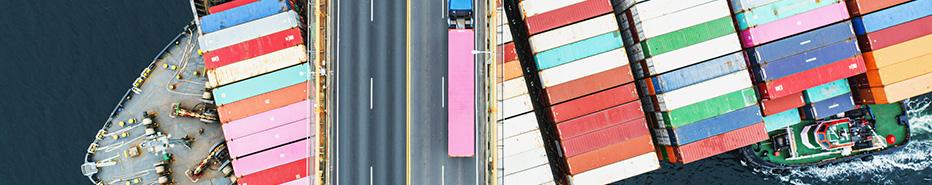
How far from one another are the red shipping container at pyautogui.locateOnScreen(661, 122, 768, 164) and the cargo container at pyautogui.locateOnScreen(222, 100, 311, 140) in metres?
43.4

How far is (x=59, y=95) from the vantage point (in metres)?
74.9


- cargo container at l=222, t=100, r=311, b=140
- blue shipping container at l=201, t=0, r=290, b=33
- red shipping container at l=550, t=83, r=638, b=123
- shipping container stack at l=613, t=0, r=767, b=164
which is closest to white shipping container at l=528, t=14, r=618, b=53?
shipping container stack at l=613, t=0, r=767, b=164

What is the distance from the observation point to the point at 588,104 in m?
69.4

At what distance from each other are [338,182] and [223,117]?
1859 centimetres

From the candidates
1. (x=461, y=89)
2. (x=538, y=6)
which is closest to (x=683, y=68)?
(x=538, y=6)

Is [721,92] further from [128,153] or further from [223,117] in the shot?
[128,153]

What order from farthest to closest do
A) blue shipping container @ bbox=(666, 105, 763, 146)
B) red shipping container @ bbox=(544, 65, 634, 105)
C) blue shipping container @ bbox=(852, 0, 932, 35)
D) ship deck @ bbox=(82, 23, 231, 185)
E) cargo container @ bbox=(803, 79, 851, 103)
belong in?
1. ship deck @ bbox=(82, 23, 231, 185)
2. cargo container @ bbox=(803, 79, 851, 103)
3. blue shipping container @ bbox=(852, 0, 932, 35)
4. blue shipping container @ bbox=(666, 105, 763, 146)
5. red shipping container @ bbox=(544, 65, 634, 105)

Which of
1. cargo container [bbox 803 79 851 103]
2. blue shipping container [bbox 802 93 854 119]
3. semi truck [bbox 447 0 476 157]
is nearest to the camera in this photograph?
semi truck [bbox 447 0 476 157]

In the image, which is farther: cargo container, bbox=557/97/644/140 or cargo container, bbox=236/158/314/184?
cargo container, bbox=557/97/644/140

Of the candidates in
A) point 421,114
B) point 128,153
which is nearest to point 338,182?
point 421,114

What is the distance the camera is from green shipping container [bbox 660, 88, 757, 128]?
69625mm

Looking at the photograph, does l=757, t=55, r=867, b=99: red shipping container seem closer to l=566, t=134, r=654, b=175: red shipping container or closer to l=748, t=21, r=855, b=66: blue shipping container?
l=748, t=21, r=855, b=66: blue shipping container

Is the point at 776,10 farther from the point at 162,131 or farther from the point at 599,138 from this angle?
the point at 162,131

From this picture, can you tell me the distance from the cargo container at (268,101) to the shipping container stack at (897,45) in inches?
2549
